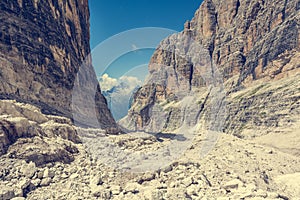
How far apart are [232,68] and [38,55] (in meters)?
62.5

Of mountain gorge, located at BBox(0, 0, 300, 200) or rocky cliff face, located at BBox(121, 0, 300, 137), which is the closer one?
mountain gorge, located at BBox(0, 0, 300, 200)

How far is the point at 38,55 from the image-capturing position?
1991 centimetres

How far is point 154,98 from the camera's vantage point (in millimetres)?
106188

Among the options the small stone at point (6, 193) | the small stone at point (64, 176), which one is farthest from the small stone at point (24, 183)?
the small stone at point (64, 176)

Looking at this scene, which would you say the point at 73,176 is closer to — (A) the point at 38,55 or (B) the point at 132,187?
(B) the point at 132,187

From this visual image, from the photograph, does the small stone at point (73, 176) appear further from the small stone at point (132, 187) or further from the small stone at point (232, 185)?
the small stone at point (232, 185)

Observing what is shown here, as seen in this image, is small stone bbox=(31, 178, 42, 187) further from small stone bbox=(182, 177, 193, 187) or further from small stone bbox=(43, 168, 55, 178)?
small stone bbox=(182, 177, 193, 187)

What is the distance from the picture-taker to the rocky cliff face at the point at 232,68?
121 ft

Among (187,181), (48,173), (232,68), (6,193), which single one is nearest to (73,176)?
(48,173)

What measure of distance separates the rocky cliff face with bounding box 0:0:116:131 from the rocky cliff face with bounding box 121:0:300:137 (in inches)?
1283

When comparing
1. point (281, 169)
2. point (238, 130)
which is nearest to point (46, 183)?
point (281, 169)

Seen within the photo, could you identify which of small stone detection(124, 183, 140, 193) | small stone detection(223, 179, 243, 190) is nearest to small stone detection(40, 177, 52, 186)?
small stone detection(124, 183, 140, 193)

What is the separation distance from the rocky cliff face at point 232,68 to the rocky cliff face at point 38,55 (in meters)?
32.6

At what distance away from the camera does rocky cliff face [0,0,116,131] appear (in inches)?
639
